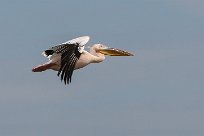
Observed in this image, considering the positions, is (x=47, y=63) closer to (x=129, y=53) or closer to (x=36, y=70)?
(x=36, y=70)

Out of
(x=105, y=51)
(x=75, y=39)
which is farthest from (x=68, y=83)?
(x=105, y=51)

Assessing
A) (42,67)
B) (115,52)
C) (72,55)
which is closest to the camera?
(72,55)

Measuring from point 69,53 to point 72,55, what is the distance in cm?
12

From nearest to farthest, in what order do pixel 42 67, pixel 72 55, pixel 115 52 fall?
pixel 72 55, pixel 42 67, pixel 115 52

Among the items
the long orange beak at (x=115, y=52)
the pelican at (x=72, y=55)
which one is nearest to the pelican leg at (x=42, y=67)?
the pelican at (x=72, y=55)

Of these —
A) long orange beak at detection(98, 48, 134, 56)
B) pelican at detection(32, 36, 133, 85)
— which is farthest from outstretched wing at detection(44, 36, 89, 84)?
long orange beak at detection(98, 48, 134, 56)

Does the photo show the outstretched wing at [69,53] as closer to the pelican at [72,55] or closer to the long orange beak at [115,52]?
the pelican at [72,55]

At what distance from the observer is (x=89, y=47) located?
49562mm

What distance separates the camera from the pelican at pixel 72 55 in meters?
44.6

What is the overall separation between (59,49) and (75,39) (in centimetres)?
126

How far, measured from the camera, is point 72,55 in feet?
148

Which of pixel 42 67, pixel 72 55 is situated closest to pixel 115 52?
pixel 42 67

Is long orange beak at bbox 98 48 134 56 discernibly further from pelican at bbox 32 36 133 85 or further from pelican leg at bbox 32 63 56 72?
pelican leg at bbox 32 63 56 72

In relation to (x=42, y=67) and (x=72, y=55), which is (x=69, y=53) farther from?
(x=42, y=67)
